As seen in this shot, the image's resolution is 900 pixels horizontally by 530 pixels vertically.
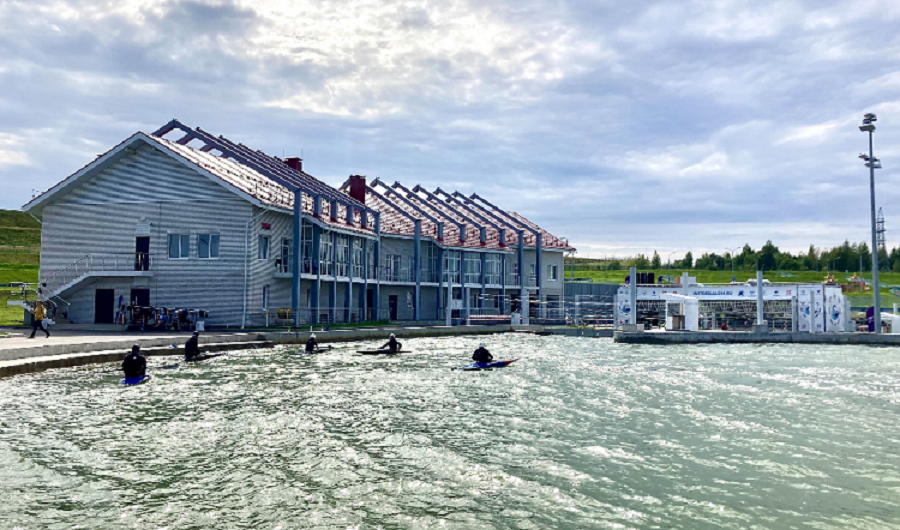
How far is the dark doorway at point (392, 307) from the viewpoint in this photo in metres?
63.0

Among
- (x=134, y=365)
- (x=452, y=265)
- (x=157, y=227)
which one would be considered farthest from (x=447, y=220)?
(x=134, y=365)

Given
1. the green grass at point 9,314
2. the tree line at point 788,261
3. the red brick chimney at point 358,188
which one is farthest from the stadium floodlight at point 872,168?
the tree line at point 788,261

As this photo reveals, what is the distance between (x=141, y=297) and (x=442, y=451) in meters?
36.5

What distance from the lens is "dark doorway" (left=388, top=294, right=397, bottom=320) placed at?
207 feet

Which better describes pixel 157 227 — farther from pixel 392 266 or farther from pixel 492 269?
pixel 492 269

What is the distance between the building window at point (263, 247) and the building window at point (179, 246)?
4385 mm

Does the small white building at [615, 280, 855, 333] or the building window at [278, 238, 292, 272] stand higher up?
the building window at [278, 238, 292, 272]

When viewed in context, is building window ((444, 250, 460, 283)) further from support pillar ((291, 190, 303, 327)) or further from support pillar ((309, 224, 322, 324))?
support pillar ((291, 190, 303, 327))

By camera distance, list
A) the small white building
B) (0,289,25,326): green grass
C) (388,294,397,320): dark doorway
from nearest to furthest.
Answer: (0,289,25,326): green grass, the small white building, (388,294,397,320): dark doorway

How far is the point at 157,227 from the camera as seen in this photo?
4606 cm

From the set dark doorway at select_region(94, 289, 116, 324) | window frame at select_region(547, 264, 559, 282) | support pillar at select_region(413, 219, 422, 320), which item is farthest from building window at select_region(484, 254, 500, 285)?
dark doorway at select_region(94, 289, 116, 324)

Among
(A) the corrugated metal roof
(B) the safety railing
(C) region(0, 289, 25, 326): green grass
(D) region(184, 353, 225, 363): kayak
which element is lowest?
(D) region(184, 353, 225, 363): kayak

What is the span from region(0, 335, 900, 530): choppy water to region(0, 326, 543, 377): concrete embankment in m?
1.18

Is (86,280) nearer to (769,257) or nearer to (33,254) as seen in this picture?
(33,254)
